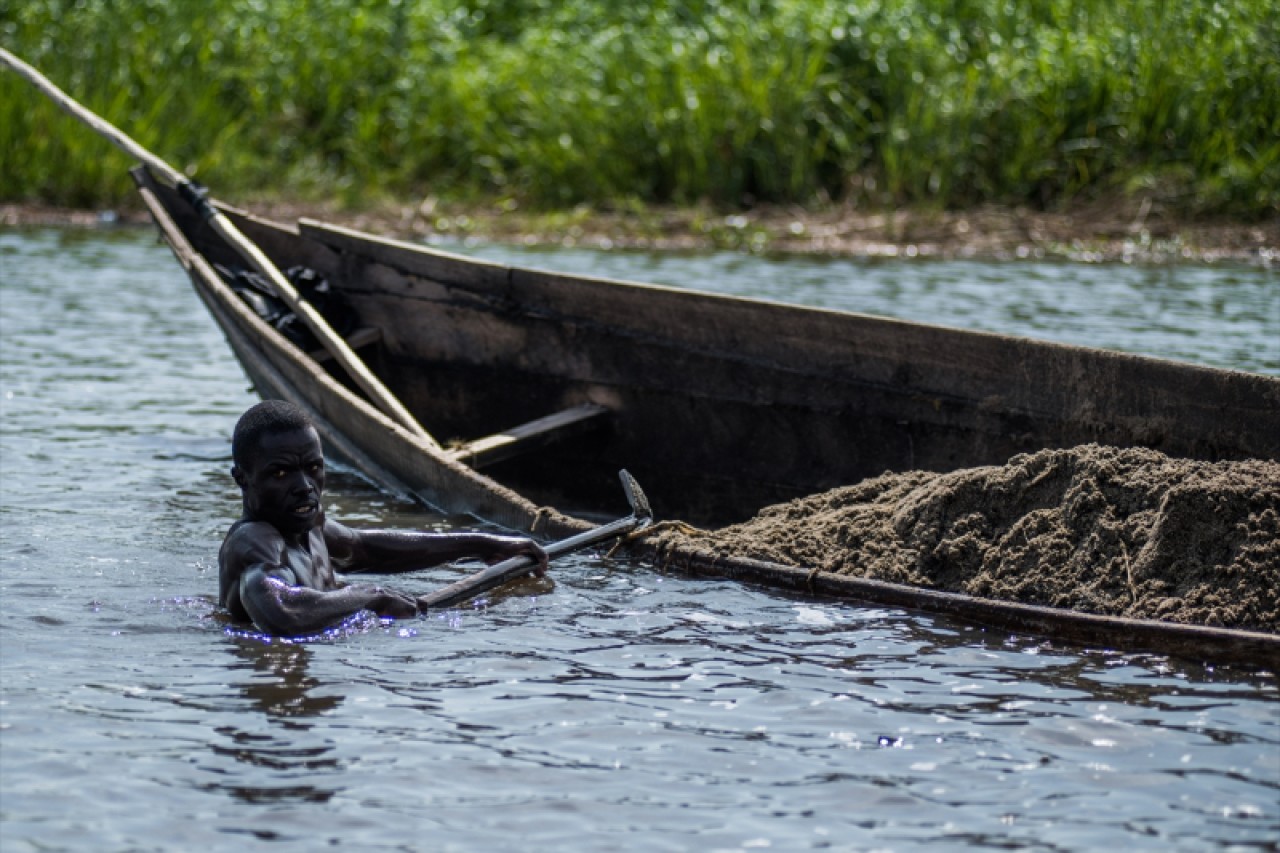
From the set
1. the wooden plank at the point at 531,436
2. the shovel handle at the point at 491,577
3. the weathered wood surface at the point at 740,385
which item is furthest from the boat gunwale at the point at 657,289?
the shovel handle at the point at 491,577

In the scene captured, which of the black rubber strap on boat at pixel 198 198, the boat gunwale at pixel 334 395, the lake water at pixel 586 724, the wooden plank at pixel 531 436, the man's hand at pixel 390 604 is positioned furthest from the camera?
the black rubber strap on boat at pixel 198 198

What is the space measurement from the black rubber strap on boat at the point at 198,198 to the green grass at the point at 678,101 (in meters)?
6.75

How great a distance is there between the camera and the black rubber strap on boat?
24.9 feet

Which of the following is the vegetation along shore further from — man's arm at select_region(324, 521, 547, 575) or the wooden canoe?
man's arm at select_region(324, 521, 547, 575)

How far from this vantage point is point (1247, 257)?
12.6m

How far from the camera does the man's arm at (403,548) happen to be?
5.11m

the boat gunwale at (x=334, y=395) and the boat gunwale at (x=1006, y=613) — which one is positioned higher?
the boat gunwale at (x=334, y=395)

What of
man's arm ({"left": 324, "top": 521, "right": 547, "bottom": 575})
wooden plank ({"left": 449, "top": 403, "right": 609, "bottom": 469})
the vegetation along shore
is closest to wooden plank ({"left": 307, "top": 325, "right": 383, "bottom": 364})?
wooden plank ({"left": 449, "top": 403, "right": 609, "bottom": 469})

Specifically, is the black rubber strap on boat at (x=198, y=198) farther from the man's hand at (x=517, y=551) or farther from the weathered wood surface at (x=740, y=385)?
the man's hand at (x=517, y=551)

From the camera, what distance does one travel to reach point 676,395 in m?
6.46

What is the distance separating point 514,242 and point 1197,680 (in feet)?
32.3

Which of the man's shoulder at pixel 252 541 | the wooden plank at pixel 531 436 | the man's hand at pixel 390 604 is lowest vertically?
the man's hand at pixel 390 604

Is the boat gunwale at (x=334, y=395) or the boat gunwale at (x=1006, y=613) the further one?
the boat gunwale at (x=334, y=395)

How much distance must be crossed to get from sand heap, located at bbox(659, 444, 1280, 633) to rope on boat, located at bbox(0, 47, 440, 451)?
1591 mm
